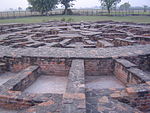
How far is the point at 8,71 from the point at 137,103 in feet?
12.2

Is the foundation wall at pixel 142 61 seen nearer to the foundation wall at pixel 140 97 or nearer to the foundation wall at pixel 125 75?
the foundation wall at pixel 125 75

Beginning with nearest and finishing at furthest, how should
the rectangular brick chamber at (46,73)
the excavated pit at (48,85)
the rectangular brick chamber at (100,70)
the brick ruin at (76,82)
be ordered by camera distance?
the brick ruin at (76,82), the excavated pit at (48,85), the rectangular brick chamber at (46,73), the rectangular brick chamber at (100,70)

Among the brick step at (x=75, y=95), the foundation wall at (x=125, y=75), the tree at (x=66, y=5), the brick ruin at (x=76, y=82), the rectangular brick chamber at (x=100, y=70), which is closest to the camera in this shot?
the brick step at (x=75, y=95)

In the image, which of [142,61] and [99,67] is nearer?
[99,67]

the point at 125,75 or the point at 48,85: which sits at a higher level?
the point at 125,75

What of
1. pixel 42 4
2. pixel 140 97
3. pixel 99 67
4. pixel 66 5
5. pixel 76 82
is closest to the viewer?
pixel 140 97

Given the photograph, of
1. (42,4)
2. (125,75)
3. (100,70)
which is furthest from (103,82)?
(42,4)

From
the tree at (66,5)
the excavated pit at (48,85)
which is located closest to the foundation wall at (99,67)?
the excavated pit at (48,85)

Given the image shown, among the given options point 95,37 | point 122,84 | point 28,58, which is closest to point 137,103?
point 122,84

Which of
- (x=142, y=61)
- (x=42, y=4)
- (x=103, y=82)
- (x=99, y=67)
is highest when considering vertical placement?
(x=42, y=4)

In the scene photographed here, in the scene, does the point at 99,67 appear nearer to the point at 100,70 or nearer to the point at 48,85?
the point at 100,70

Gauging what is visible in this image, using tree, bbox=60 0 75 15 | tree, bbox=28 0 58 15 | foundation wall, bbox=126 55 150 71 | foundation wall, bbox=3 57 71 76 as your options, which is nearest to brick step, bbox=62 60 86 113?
foundation wall, bbox=3 57 71 76

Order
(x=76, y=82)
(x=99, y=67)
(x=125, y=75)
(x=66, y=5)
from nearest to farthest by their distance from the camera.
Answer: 1. (x=76, y=82)
2. (x=125, y=75)
3. (x=99, y=67)
4. (x=66, y=5)

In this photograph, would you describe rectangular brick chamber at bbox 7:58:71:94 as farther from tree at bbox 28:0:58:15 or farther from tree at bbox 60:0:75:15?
tree at bbox 60:0:75:15
